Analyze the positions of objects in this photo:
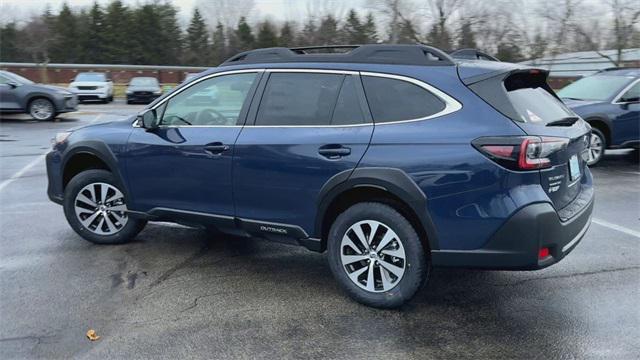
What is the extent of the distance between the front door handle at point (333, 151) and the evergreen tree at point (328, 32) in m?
41.7

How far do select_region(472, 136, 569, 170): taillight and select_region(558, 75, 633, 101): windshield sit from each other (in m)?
7.70

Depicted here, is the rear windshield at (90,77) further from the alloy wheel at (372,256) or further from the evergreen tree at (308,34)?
the alloy wheel at (372,256)

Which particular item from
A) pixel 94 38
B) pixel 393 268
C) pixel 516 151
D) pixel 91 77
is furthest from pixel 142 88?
pixel 94 38

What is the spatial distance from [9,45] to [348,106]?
→ 2344 inches

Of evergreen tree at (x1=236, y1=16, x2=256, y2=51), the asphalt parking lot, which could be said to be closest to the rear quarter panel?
the asphalt parking lot

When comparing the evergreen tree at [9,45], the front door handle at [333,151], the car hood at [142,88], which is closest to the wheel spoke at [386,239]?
the front door handle at [333,151]

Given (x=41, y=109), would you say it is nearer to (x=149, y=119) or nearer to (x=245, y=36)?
(x=149, y=119)

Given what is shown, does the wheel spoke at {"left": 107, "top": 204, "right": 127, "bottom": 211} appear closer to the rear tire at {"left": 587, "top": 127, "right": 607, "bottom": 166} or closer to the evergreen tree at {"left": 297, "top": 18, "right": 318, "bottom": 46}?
the rear tire at {"left": 587, "top": 127, "right": 607, "bottom": 166}

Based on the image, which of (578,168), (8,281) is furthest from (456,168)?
(8,281)

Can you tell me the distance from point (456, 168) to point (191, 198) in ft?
7.48

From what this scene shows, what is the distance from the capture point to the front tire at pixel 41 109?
1752 centimetres

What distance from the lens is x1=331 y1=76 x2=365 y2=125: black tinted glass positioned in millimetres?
4152

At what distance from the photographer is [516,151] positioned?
3.58m

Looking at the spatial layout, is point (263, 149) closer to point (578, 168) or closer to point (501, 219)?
point (501, 219)
